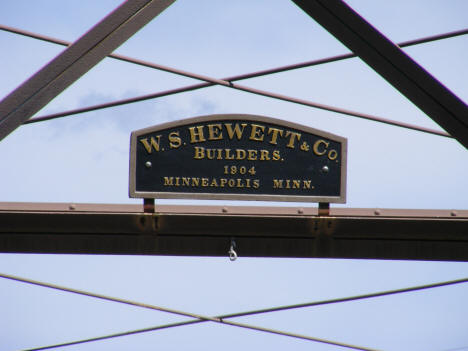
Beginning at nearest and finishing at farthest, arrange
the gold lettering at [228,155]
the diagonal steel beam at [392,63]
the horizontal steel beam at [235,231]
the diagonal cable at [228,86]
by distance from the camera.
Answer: the diagonal steel beam at [392,63]
the horizontal steel beam at [235,231]
the gold lettering at [228,155]
the diagonal cable at [228,86]

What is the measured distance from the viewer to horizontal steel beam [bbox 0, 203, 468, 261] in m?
6.71

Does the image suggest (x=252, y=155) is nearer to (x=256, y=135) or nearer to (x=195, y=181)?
(x=256, y=135)

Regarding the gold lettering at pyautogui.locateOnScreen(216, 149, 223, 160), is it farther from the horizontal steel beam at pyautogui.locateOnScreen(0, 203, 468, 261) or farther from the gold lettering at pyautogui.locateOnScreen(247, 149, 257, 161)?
the horizontal steel beam at pyautogui.locateOnScreen(0, 203, 468, 261)

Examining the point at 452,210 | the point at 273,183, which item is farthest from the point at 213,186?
the point at 452,210

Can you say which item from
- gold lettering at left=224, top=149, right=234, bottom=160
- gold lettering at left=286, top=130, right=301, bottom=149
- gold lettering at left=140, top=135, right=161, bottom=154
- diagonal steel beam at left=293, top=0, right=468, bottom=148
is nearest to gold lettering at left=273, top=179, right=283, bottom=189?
gold lettering at left=286, top=130, right=301, bottom=149

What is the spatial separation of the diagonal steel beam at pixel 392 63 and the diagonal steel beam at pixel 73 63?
1.38m

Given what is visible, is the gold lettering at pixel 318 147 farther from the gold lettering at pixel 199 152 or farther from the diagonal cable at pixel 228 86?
the gold lettering at pixel 199 152

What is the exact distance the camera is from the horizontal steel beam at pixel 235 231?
671cm

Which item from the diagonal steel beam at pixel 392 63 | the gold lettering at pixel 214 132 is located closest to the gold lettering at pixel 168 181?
the gold lettering at pixel 214 132

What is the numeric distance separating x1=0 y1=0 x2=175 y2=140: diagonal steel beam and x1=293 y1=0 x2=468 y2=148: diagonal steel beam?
4.54 feet

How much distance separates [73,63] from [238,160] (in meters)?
A: 1.70

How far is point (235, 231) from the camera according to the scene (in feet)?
22.7

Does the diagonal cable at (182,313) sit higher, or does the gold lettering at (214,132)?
the gold lettering at (214,132)

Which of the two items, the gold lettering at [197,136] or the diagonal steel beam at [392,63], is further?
the gold lettering at [197,136]
